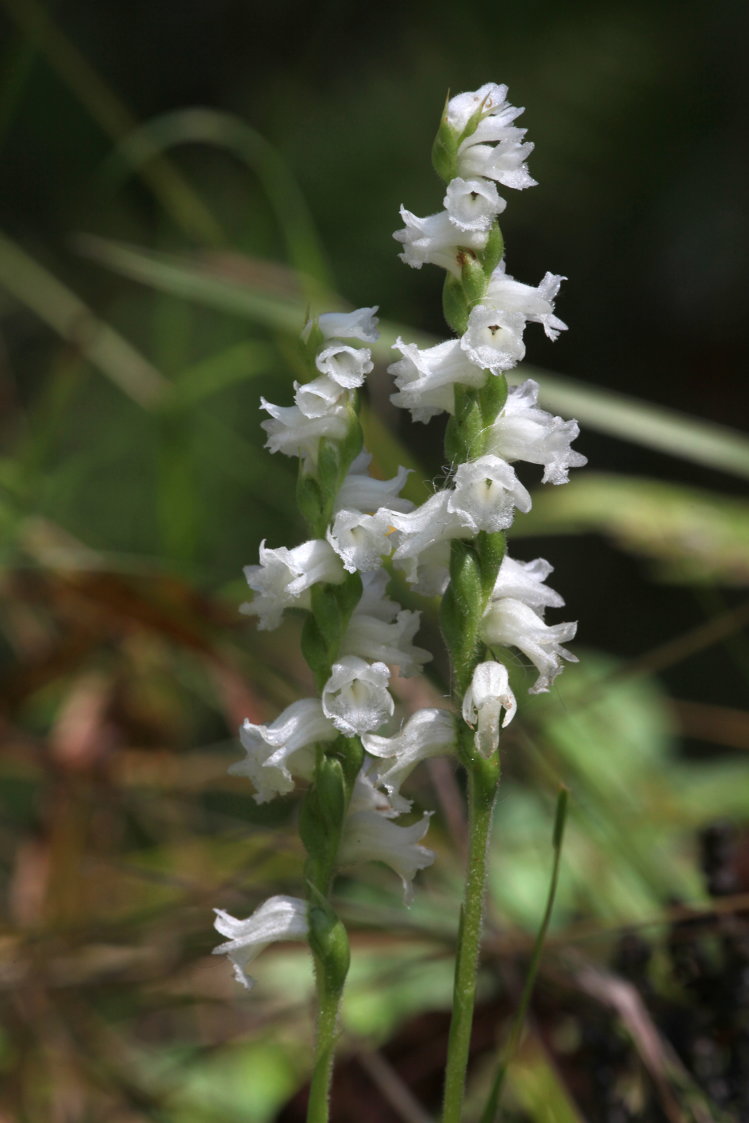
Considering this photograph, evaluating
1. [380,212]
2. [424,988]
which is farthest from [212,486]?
[424,988]

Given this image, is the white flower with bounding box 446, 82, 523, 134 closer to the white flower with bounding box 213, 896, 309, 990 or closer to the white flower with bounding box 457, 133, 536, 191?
the white flower with bounding box 457, 133, 536, 191

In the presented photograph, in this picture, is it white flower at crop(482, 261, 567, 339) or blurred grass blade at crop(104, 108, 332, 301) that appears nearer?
white flower at crop(482, 261, 567, 339)

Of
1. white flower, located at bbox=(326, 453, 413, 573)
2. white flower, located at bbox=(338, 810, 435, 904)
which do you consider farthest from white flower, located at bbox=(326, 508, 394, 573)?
white flower, located at bbox=(338, 810, 435, 904)

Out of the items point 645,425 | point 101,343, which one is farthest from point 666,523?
point 101,343

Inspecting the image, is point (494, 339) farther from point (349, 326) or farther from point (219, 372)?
point (219, 372)

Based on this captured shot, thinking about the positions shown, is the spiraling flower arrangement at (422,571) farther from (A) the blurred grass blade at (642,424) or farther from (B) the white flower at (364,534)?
(A) the blurred grass blade at (642,424)

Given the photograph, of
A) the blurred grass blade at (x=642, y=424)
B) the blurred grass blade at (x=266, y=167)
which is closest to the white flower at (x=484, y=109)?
the blurred grass blade at (x=642, y=424)

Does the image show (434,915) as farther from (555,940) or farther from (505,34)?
(505,34)
